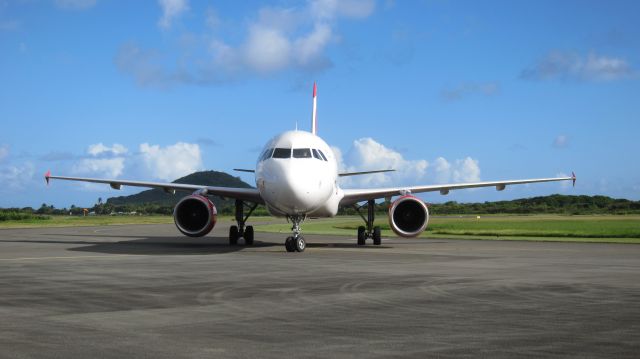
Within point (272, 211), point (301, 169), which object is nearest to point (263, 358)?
point (301, 169)

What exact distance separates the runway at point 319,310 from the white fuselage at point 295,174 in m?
5.11

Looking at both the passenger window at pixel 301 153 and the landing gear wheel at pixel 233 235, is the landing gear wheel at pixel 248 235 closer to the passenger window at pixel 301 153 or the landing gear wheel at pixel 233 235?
the landing gear wheel at pixel 233 235

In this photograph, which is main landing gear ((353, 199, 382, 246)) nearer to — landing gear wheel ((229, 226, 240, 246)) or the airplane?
the airplane

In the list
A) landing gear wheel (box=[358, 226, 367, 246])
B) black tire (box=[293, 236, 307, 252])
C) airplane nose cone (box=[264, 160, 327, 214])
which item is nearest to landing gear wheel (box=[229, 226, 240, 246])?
landing gear wheel (box=[358, 226, 367, 246])

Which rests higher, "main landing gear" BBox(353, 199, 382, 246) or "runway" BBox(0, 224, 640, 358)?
"main landing gear" BBox(353, 199, 382, 246)

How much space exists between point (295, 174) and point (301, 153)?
1128mm

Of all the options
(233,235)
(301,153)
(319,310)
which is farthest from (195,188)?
(319,310)

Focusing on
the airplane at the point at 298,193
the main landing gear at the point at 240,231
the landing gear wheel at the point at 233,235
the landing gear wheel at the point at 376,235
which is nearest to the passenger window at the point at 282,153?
the airplane at the point at 298,193

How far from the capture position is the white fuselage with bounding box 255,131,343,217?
22.3 metres

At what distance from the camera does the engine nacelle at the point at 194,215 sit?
25.8 metres

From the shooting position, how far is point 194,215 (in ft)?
86.8

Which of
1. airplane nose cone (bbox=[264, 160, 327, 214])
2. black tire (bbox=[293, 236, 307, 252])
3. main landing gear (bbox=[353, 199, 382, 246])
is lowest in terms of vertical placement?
black tire (bbox=[293, 236, 307, 252])

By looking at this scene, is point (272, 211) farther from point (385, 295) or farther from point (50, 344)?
point (50, 344)

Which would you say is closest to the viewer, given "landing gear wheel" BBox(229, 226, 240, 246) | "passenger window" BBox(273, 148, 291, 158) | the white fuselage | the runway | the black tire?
the runway
